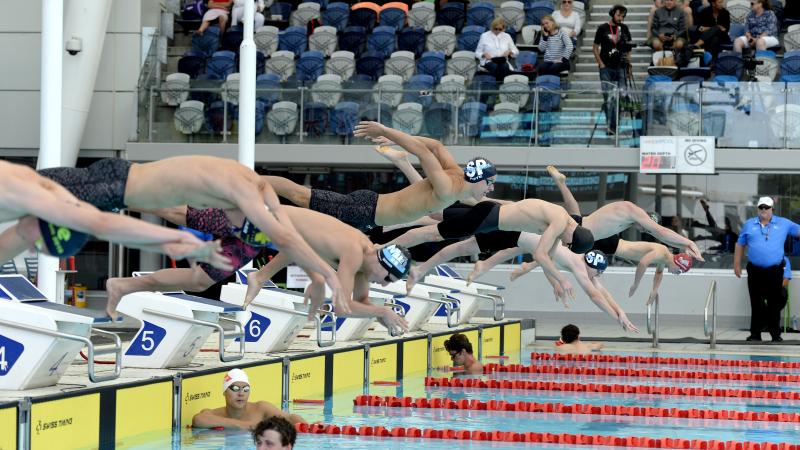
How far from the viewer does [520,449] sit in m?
9.28

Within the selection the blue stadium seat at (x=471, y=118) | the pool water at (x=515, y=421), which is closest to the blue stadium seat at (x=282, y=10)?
the blue stadium seat at (x=471, y=118)

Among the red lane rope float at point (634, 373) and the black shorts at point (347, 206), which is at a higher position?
the black shorts at point (347, 206)

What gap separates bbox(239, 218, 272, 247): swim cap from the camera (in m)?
7.64

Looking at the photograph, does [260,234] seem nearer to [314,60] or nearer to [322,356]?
[322,356]

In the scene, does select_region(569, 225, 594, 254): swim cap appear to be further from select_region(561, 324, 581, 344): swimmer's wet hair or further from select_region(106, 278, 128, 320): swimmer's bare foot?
select_region(561, 324, 581, 344): swimmer's wet hair

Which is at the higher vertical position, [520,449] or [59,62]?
A: [59,62]

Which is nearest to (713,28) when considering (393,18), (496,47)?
(496,47)

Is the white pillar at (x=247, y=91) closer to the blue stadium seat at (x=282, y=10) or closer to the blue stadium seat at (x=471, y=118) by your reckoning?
the blue stadium seat at (x=471, y=118)

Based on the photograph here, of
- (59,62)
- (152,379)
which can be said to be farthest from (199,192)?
(59,62)

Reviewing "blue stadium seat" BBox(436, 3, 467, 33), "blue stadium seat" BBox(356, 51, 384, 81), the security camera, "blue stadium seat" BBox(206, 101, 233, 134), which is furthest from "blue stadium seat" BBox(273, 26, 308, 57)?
the security camera

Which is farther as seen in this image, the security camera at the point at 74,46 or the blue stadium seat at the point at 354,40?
the blue stadium seat at the point at 354,40

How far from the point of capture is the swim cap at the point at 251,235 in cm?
764

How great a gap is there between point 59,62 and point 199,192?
16.4ft

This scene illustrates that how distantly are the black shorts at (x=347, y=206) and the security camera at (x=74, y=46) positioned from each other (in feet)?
35.0
